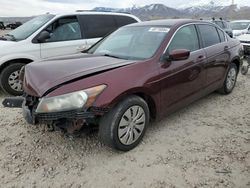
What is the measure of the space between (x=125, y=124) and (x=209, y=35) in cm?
269

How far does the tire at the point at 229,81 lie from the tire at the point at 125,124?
2632 mm

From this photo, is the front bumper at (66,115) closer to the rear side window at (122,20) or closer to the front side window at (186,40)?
the front side window at (186,40)

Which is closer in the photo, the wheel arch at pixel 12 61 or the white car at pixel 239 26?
the wheel arch at pixel 12 61

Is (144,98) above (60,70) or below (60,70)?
below

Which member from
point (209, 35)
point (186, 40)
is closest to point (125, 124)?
point (186, 40)

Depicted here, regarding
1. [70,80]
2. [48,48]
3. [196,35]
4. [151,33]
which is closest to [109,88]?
[70,80]

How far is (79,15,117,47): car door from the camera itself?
6.52 m

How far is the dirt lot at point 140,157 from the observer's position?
2965mm

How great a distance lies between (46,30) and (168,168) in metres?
4.22

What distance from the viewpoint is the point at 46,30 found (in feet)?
19.5

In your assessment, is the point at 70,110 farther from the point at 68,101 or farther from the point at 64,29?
the point at 64,29

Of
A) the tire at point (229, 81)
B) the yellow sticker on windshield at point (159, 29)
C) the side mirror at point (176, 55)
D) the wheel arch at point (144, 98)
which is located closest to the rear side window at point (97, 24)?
the yellow sticker on windshield at point (159, 29)

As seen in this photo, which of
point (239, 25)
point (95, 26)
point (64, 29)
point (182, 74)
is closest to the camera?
point (182, 74)

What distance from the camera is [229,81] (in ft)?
18.6
